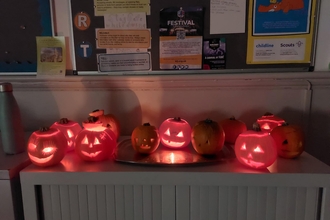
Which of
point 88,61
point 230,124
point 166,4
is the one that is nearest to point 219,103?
point 230,124

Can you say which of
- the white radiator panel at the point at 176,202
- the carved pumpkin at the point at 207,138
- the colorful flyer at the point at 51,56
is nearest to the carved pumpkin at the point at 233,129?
the carved pumpkin at the point at 207,138

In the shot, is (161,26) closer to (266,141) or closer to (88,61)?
(88,61)

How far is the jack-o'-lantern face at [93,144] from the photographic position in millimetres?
889

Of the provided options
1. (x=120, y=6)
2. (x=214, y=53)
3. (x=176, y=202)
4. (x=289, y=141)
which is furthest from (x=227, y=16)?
(x=176, y=202)

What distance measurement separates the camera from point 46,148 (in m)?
0.86

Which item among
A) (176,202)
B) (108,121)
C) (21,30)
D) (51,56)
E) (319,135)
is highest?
(21,30)

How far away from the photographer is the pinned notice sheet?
1.13 metres

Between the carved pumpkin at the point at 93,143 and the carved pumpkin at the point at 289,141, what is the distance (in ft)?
Answer: 1.93

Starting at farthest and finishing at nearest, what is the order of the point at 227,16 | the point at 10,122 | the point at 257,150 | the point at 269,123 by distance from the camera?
the point at 227,16
the point at 269,123
the point at 10,122
the point at 257,150

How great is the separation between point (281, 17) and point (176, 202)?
88 cm

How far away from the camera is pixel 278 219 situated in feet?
2.74

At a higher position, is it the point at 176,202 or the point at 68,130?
the point at 68,130

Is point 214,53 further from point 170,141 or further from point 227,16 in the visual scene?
point 170,141

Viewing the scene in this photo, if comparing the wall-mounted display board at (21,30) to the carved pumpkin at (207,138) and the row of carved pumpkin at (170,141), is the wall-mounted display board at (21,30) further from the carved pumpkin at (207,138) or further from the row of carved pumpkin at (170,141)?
the carved pumpkin at (207,138)
